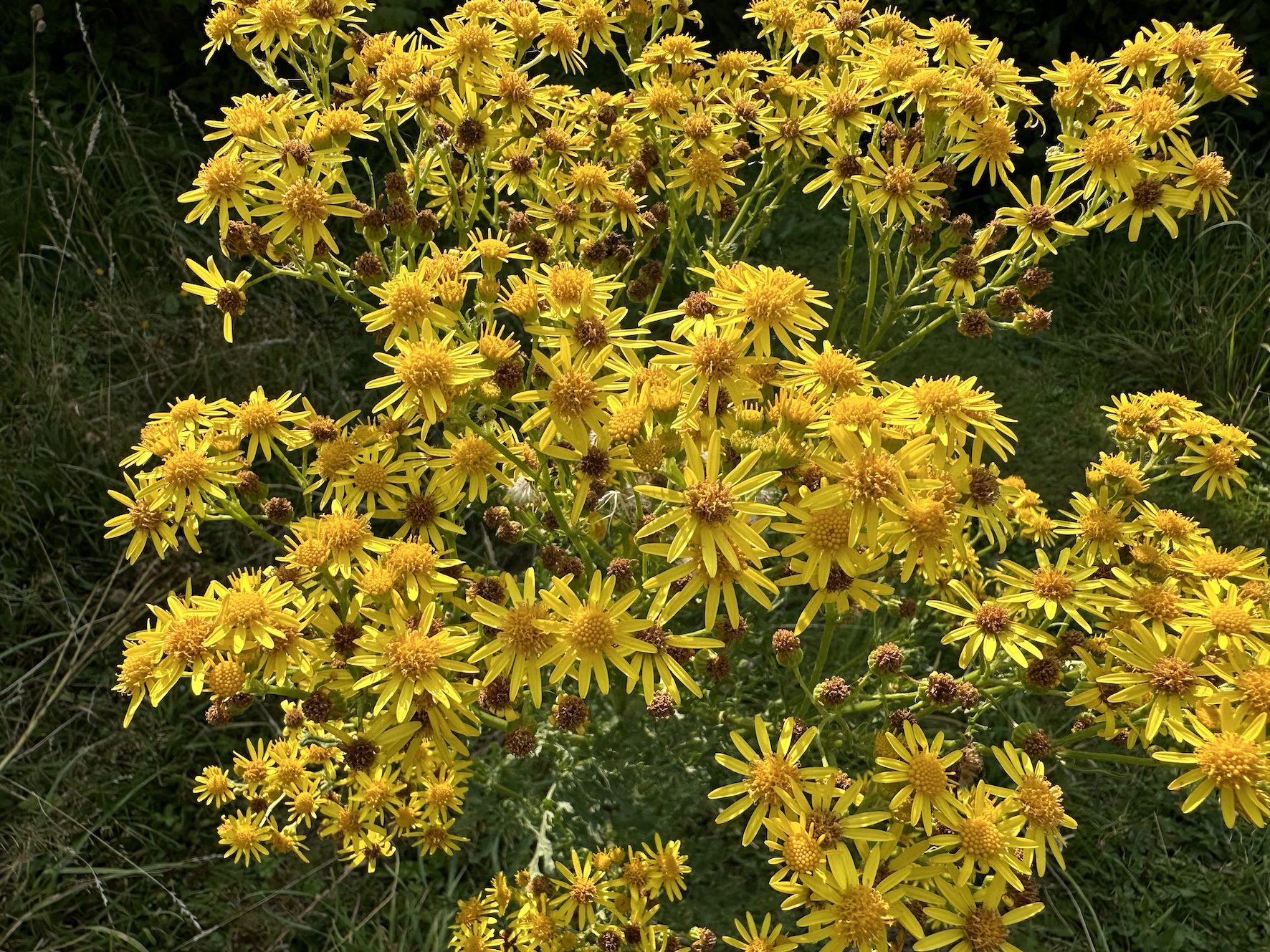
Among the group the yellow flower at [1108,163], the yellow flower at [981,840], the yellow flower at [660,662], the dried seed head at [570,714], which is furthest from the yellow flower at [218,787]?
the yellow flower at [1108,163]

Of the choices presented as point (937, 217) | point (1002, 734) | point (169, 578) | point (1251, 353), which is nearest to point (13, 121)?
point (169, 578)

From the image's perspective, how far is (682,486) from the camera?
6.64ft

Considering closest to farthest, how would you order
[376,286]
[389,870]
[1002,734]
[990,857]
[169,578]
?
[990,857]
[376,286]
[389,870]
[1002,734]
[169,578]

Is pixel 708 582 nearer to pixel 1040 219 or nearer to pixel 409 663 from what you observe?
pixel 409 663

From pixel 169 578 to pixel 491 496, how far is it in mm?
2362

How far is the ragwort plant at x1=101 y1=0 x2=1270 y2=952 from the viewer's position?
198cm

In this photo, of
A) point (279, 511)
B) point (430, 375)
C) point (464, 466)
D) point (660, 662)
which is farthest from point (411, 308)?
point (660, 662)

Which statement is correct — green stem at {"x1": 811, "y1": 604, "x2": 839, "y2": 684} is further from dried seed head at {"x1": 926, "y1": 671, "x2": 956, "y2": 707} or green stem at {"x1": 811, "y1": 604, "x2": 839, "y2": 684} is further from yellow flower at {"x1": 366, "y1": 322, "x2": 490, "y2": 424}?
yellow flower at {"x1": 366, "y1": 322, "x2": 490, "y2": 424}

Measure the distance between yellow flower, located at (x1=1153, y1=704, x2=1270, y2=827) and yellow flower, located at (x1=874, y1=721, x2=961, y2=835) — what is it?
463 mm

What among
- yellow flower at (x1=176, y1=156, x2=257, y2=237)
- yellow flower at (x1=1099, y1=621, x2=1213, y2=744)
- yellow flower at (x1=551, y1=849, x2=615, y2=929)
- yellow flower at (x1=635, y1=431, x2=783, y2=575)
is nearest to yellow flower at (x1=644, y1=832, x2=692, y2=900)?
yellow flower at (x1=551, y1=849, x2=615, y2=929)

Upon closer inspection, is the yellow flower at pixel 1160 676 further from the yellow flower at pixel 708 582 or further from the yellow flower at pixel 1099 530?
the yellow flower at pixel 708 582

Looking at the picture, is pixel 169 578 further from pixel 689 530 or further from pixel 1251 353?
pixel 1251 353

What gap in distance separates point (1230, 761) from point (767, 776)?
38.4 inches

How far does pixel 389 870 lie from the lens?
145 inches
